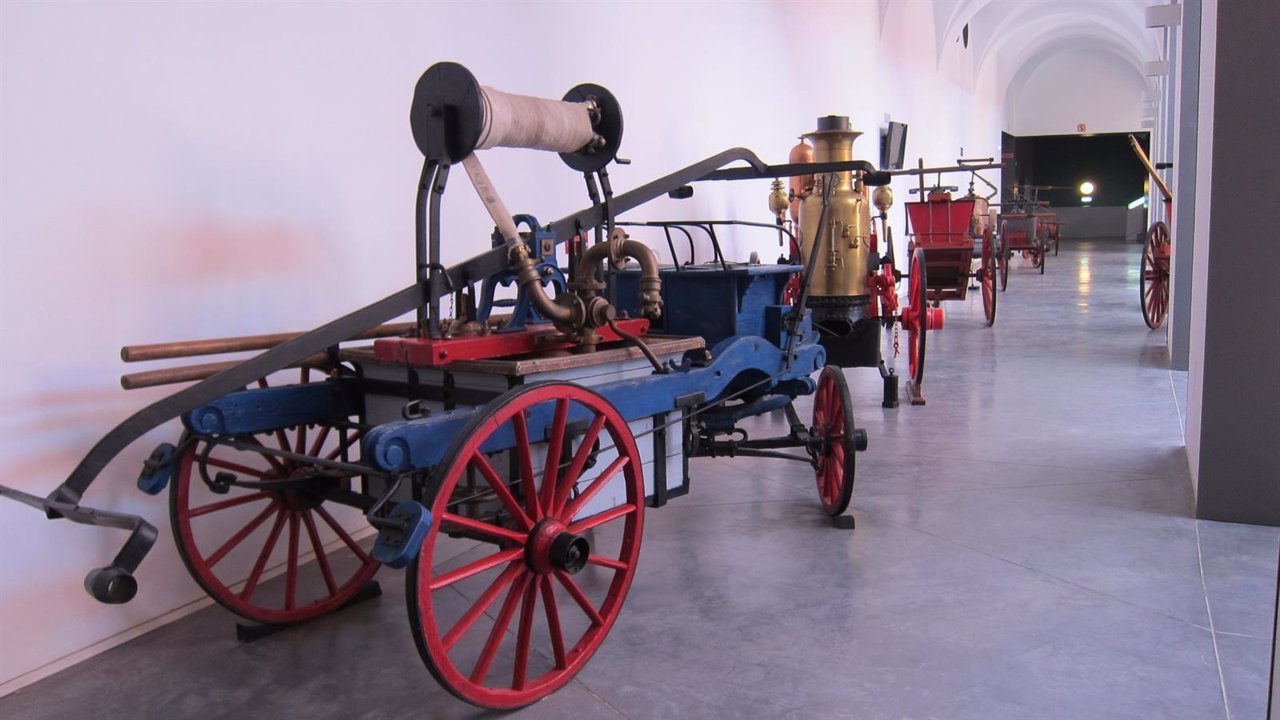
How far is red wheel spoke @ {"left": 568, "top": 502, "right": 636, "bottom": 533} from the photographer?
2.35 m

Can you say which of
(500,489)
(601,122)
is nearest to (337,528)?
(500,489)

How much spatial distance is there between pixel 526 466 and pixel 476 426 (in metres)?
0.23

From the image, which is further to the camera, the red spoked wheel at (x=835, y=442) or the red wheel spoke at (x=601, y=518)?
the red spoked wheel at (x=835, y=442)

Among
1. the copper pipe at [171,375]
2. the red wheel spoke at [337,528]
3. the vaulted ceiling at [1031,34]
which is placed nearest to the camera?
the copper pipe at [171,375]

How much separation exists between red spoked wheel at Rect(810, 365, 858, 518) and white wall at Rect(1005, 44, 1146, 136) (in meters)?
25.6

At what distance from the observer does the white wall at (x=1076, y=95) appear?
86.7 ft

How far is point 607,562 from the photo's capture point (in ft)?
7.98

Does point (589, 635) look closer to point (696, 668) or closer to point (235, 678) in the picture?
point (696, 668)

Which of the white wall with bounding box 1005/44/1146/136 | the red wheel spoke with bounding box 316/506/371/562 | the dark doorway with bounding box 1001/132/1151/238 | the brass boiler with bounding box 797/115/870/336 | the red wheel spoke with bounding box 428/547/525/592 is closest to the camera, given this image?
the red wheel spoke with bounding box 428/547/525/592

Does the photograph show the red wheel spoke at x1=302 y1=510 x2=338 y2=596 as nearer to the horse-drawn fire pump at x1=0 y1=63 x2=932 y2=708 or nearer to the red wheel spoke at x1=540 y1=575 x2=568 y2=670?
the horse-drawn fire pump at x1=0 y1=63 x2=932 y2=708

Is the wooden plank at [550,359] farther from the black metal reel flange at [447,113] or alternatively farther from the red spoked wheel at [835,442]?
the red spoked wheel at [835,442]

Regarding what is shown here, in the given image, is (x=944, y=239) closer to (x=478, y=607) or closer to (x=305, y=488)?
(x=305, y=488)

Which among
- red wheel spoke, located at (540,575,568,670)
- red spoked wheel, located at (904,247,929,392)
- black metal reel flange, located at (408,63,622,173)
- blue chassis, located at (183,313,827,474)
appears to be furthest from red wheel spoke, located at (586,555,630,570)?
red spoked wheel, located at (904,247,929,392)

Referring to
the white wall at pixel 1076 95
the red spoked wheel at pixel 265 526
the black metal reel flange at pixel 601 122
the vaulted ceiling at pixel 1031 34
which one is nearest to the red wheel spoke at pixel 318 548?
the red spoked wheel at pixel 265 526
